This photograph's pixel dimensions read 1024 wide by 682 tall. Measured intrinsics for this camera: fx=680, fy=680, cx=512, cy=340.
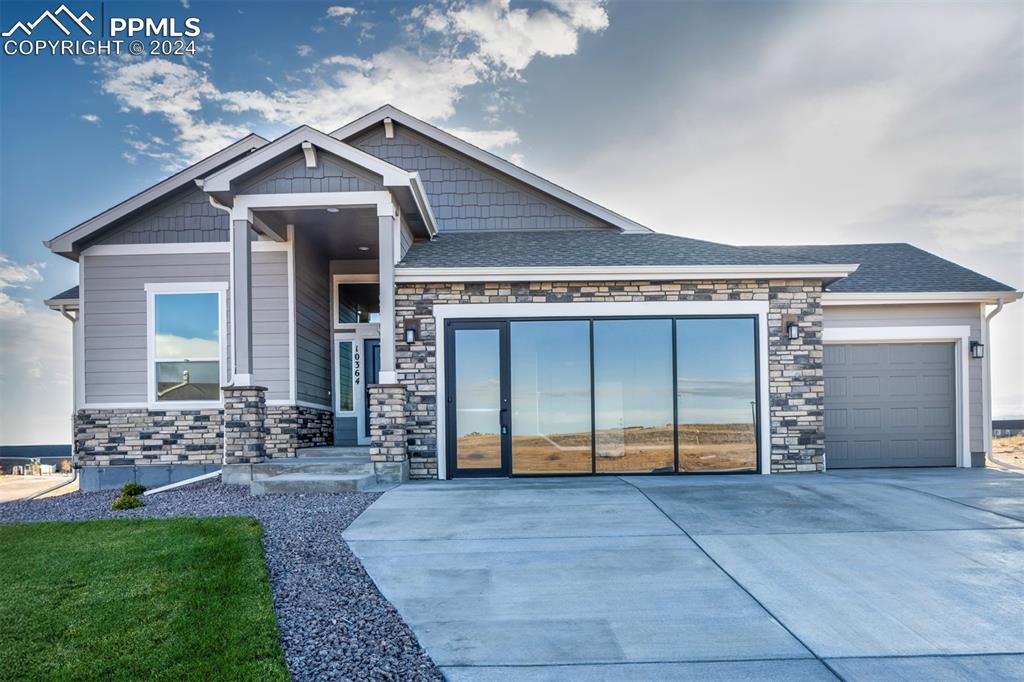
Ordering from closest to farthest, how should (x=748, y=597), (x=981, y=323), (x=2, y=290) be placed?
(x=748, y=597)
(x=981, y=323)
(x=2, y=290)

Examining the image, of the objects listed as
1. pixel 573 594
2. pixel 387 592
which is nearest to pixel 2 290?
pixel 387 592

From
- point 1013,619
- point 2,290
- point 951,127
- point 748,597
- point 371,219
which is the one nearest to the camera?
point 1013,619

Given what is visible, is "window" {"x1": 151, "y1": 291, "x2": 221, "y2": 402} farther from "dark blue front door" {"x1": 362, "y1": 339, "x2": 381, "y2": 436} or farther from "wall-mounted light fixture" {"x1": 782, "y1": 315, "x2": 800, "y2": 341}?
"wall-mounted light fixture" {"x1": 782, "y1": 315, "x2": 800, "y2": 341}

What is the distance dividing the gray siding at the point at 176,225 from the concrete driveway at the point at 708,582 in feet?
22.2

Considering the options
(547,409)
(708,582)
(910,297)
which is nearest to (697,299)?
(547,409)

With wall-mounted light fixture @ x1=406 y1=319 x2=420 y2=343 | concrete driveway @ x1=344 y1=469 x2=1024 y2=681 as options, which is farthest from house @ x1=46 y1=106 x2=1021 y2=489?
concrete driveway @ x1=344 y1=469 x2=1024 y2=681

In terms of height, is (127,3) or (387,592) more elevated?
(127,3)

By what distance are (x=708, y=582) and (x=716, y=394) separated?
225 inches

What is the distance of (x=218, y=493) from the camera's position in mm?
9289

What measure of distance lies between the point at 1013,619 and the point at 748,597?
1.55 meters

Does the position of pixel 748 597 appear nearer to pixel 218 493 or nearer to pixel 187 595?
pixel 187 595

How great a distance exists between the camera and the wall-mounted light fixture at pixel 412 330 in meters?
10.1

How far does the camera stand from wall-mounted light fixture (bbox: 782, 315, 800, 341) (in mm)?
10250

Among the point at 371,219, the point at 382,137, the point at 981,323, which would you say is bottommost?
the point at 981,323
